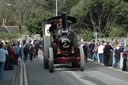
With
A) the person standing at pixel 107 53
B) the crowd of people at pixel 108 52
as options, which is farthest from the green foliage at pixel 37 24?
the person standing at pixel 107 53

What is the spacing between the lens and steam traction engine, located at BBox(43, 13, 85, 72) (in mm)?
17500

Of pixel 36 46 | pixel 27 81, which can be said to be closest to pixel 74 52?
pixel 27 81

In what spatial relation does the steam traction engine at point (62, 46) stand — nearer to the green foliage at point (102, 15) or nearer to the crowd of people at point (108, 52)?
the crowd of people at point (108, 52)

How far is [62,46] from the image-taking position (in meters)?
17.8

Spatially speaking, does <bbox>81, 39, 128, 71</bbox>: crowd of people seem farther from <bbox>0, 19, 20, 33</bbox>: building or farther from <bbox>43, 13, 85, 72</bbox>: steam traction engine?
<bbox>0, 19, 20, 33</bbox>: building

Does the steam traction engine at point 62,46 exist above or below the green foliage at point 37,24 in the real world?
below

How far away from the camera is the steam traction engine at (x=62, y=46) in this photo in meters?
17.5

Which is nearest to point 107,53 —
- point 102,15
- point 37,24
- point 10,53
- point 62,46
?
point 62,46

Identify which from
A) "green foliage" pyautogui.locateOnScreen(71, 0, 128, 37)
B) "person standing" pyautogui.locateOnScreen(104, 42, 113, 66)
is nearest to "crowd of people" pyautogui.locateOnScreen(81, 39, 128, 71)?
"person standing" pyautogui.locateOnScreen(104, 42, 113, 66)

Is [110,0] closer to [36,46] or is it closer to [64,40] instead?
[36,46]

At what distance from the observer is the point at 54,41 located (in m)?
18.2

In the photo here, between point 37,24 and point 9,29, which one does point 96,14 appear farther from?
point 9,29

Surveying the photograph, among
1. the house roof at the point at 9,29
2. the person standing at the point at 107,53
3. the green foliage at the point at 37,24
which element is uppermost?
the house roof at the point at 9,29

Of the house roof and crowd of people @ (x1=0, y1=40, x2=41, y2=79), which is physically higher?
the house roof
